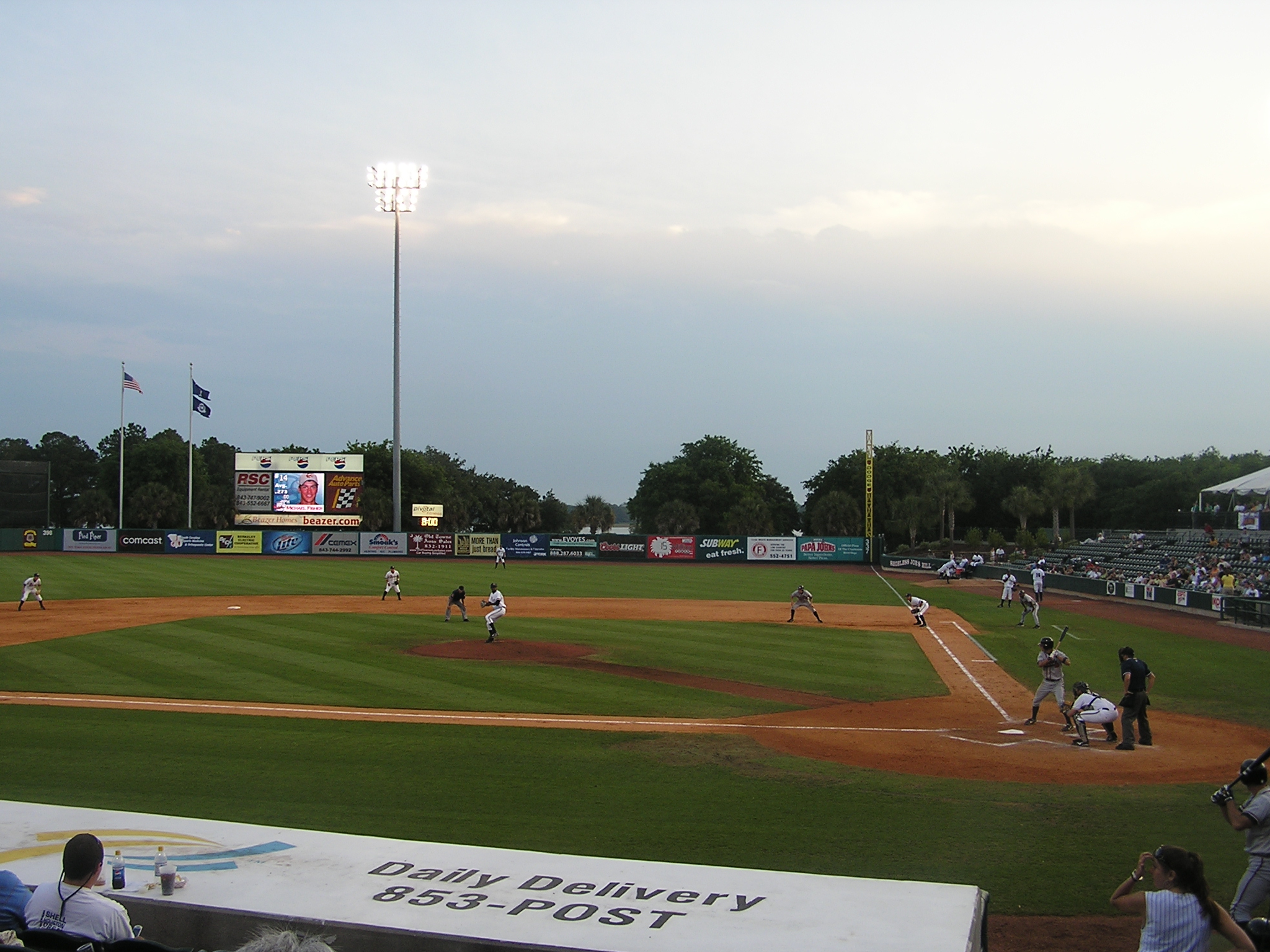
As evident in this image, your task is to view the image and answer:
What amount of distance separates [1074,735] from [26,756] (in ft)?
57.3

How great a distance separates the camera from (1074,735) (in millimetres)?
16797

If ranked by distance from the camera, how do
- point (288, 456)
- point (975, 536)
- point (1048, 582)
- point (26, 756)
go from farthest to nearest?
point (975, 536) < point (288, 456) < point (1048, 582) < point (26, 756)

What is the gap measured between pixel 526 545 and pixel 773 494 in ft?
213

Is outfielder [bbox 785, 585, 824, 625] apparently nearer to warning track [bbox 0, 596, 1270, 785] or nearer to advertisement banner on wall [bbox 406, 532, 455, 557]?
warning track [bbox 0, 596, 1270, 785]

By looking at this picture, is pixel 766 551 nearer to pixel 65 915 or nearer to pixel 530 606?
pixel 530 606

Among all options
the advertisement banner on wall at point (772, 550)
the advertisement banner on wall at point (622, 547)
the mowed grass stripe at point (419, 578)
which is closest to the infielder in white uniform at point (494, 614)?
the mowed grass stripe at point (419, 578)

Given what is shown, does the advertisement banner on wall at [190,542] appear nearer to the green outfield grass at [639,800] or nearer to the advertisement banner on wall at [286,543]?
the advertisement banner on wall at [286,543]

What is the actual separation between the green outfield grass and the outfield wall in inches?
2190

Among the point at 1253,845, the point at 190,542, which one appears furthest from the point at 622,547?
the point at 1253,845

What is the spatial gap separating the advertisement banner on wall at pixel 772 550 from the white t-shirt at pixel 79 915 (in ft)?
225

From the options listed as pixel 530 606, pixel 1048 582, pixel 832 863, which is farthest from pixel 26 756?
pixel 1048 582

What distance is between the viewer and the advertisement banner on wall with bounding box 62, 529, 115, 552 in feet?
235

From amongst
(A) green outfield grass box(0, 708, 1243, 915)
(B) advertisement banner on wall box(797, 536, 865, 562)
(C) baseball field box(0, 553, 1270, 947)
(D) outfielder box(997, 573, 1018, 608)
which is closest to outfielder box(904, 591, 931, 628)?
(C) baseball field box(0, 553, 1270, 947)

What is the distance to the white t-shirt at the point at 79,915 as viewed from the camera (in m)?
5.96
